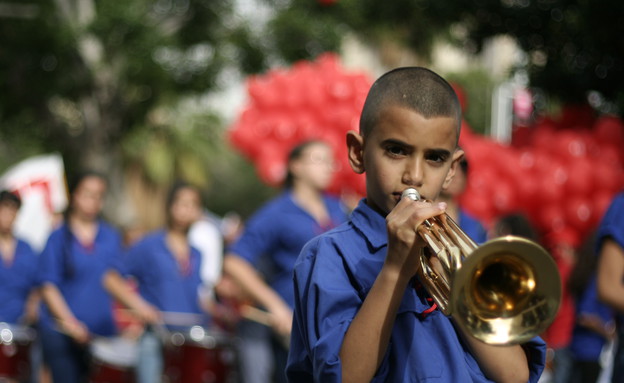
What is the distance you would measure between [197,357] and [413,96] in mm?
4791

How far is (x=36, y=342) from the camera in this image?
7684 millimetres

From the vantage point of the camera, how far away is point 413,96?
8.16 ft

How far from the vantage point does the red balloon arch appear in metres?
8.59

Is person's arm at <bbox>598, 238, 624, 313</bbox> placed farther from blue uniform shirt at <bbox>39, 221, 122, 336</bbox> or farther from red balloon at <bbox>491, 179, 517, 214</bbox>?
red balloon at <bbox>491, 179, 517, 214</bbox>

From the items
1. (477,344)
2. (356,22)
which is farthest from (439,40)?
(477,344)

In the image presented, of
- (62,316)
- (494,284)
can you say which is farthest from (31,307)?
(494,284)

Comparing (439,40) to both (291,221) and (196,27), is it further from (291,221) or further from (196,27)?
(291,221)

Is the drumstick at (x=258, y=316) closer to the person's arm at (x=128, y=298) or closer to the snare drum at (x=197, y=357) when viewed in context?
the snare drum at (x=197, y=357)

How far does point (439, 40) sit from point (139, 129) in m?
6.98

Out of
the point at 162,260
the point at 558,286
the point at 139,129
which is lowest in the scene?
the point at 139,129

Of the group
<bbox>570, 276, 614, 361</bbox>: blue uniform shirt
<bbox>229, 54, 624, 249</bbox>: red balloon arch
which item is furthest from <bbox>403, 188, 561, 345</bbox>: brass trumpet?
<bbox>229, 54, 624, 249</bbox>: red balloon arch

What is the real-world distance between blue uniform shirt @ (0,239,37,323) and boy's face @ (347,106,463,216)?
20.3 ft

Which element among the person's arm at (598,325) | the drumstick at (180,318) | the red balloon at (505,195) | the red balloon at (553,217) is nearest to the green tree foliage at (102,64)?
the red balloon at (505,195)

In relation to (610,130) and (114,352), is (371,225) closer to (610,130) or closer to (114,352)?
(114,352)
